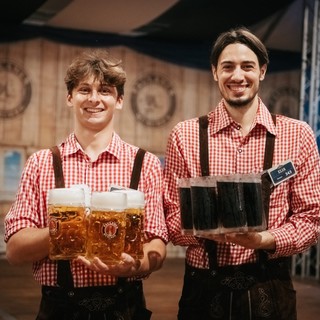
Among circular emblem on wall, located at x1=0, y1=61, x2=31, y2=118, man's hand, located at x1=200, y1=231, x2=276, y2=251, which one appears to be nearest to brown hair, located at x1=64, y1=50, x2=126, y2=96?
man's hand, located at x1=200, y1=231, x2=276, y2=251

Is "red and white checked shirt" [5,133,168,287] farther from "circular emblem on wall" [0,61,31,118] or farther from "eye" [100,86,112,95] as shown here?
"circular emblem on wall" [0,61,31,118]

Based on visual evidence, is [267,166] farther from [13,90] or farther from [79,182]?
[13,90]

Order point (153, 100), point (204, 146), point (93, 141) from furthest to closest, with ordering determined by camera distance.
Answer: point (153, 100)
point (204, 146)
point (93, 141)

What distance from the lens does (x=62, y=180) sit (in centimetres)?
177

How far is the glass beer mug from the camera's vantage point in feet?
4.78

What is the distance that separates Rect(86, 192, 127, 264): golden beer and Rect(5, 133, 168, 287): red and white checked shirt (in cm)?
29

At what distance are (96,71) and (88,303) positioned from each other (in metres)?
0.64

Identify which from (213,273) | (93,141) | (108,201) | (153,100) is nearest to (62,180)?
(93,141)

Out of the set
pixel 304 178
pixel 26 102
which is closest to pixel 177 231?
pixel 304 178

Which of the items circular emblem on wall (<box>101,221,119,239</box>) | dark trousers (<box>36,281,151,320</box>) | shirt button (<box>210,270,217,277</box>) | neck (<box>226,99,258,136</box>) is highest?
neck (<box>226,99,258,136</box>)

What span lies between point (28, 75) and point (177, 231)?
6.93 meters

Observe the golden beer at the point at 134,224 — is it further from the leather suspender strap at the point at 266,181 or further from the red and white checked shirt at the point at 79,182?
the leather suspender strap at the point at 266,181

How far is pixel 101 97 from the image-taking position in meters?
1.75

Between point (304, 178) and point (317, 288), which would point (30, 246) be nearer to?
point (304, 178)
